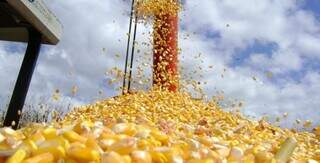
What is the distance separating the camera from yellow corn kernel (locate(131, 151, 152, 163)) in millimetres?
1230

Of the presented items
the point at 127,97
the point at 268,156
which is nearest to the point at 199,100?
the point at 127,97

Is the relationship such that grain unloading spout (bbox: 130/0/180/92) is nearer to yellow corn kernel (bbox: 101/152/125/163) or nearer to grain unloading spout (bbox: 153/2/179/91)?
grain unloading spout (bbox: 153/2/179/91)

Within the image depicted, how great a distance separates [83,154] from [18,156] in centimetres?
15

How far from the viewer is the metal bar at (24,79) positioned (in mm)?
4574

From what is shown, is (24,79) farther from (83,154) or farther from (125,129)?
(83,154)

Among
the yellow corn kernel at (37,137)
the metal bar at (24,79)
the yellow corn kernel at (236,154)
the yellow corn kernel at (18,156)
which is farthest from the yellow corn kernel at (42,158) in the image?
the metal bar at (24,79)

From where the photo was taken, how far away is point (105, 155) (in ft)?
3.95

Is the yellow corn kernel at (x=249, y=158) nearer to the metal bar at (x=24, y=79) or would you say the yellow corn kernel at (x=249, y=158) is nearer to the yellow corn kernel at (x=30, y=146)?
the yellow corn kernel at (x=30, y=146)

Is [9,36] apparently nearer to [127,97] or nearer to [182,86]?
[127,97]

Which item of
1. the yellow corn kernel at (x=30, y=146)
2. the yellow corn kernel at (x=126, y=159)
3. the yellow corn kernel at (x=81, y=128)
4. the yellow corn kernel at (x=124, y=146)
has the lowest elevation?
the yellow corn kernel at (x=126, y=159)

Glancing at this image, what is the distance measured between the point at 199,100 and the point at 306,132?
381 centimetres

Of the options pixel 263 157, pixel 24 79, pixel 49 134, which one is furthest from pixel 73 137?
pixel 24 79

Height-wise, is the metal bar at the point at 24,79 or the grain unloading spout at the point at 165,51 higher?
the grain unloading spout at the point at 165,51

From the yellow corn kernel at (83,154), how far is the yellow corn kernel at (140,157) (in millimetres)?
89
